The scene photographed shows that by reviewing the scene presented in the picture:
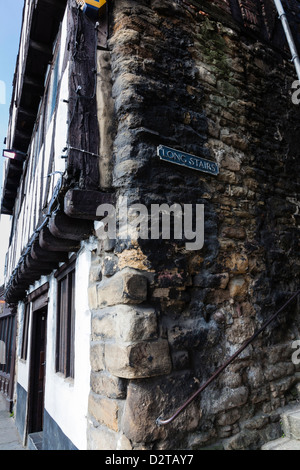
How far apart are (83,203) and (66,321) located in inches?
60.4

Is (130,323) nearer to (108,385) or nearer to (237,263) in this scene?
(108,385)

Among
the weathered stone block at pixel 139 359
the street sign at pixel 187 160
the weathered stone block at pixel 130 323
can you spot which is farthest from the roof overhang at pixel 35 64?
the weathered stone block at pixel 139 359

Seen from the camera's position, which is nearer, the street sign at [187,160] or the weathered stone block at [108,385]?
the weathered stone block at [108,385]

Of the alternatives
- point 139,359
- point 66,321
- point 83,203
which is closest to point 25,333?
point 66,321

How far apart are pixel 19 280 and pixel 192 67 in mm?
4051

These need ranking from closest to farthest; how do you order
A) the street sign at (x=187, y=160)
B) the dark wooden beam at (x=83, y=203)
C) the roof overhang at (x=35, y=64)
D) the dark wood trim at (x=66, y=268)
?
the dark wooden beam at (x=83, y=203) → the street sign at (x=187, y=160) → the dark wood trim at (x=66, y=268) → the roof overhang at (x=35, y=64)

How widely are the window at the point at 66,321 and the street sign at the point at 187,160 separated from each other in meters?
1.38

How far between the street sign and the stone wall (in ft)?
0.17

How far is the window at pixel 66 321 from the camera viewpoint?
3.06 metres

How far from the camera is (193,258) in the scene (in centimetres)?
232

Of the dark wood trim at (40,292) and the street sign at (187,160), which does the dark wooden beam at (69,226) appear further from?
the dark wood trim at (40,292)

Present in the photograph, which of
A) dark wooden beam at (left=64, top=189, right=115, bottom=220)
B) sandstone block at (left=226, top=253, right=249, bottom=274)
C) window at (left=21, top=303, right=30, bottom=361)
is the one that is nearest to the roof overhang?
dark wooden beam at (left=64, top=189, right=115, bottom=220)

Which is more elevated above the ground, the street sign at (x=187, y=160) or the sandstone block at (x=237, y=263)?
the street sign at (x=187, y=160)

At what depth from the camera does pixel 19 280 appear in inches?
198
